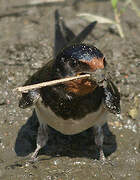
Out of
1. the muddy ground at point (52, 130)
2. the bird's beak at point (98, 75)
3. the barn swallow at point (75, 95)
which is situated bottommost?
the muddy ground at point (52, 130)

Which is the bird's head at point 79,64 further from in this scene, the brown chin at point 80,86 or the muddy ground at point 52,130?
the muddy ground at point 52,130

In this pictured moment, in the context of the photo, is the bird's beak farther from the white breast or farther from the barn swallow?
the white breast

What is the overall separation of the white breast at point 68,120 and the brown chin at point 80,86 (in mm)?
377

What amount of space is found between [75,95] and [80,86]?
198 millimetres

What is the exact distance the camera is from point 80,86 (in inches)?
122

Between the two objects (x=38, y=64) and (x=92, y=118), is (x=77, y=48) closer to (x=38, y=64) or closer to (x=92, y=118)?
(x=92, y=118)

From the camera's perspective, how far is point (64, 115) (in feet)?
11.5

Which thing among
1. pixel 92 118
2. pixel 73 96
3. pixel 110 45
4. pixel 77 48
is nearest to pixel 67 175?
pixel 92 118

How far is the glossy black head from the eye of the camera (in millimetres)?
2965

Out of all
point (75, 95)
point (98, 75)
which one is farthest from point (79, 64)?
point (75, 95)

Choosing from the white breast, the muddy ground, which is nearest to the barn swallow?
the white breast

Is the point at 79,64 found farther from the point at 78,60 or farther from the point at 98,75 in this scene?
the point at 98,75

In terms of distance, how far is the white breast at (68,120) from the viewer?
11.7ft

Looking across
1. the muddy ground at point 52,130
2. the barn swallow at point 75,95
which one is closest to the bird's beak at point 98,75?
the barn swallow at point 75,95
